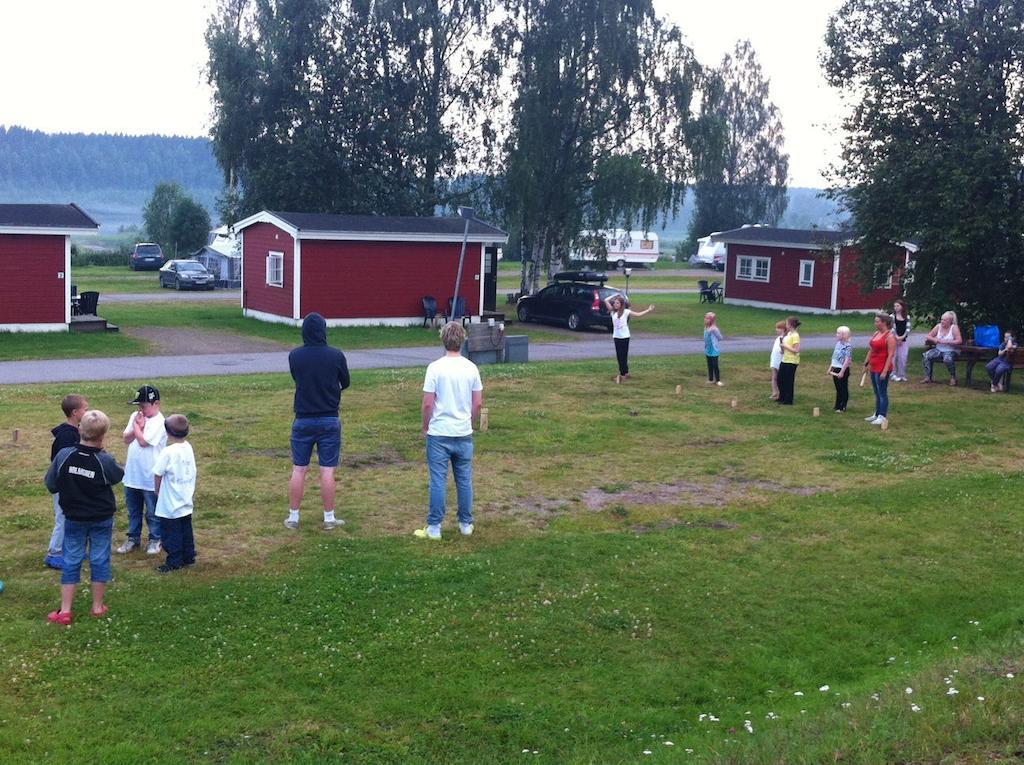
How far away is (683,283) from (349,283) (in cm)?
3473

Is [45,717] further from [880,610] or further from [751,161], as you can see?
[751,161]

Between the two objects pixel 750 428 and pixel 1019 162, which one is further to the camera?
pixel 1019 162

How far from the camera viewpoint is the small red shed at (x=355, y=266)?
33.9m

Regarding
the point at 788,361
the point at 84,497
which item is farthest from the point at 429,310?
the point at 84,497

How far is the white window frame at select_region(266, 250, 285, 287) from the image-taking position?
34.7 meters

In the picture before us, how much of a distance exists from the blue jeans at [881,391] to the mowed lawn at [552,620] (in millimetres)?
2667

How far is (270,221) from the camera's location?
34812mm

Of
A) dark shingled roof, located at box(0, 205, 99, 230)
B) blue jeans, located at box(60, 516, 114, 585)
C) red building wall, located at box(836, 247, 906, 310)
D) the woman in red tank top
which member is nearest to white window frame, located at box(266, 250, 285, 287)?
dark shingled roof, located at box(0, 205, 99, 230)

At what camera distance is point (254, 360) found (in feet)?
85.9

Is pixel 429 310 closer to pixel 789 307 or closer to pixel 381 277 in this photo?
pixel 381 277

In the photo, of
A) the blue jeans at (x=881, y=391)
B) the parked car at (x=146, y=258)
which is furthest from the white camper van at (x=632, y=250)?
the blue jeans at (x=881, y=391)

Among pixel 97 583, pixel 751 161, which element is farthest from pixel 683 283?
pixel 97 583

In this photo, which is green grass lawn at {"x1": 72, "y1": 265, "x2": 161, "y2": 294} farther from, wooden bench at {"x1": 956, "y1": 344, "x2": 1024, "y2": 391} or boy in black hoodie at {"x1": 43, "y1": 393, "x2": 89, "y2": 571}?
boy in black hoodie at {"x1": 43, "y1": 393, "x2": 89, "y2": 571}

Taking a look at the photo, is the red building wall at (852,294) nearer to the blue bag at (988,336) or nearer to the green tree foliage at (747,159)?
the blue bag at (988,336)
